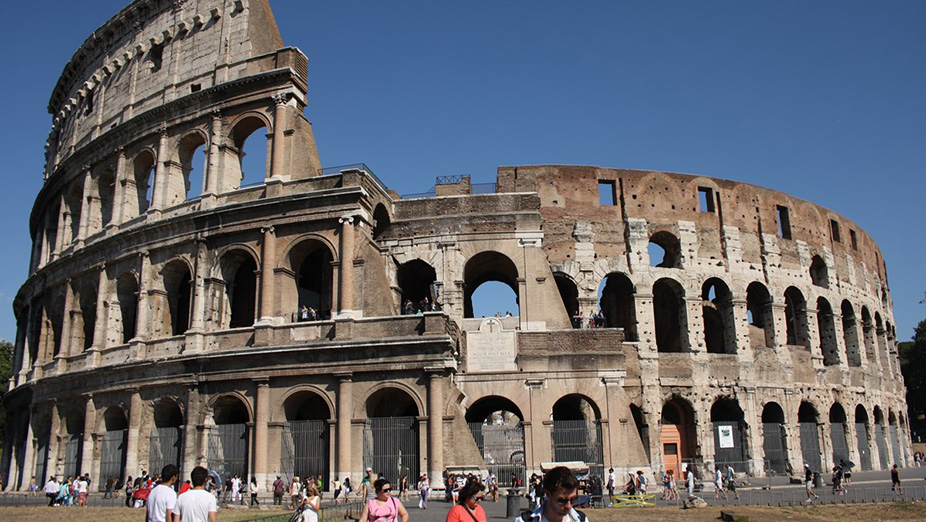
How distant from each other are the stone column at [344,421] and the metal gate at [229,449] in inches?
118

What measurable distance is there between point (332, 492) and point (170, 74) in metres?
16.3

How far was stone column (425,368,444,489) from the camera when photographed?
2058 centimetres

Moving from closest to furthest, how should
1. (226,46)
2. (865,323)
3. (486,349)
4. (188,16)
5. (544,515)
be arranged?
(544,515) → (486,349) → (226,46) → (188,16) → (865,323)

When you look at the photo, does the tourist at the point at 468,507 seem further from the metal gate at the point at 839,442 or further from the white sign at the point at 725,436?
the metal gate at the point at 839,442

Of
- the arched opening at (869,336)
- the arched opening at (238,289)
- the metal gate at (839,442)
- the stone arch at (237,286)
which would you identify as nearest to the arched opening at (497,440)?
the stone arch at (237,286)

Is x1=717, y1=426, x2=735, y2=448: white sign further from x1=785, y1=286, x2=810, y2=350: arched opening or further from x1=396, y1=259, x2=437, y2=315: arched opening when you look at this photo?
x1=396, y1=259, x2=437, y2=315: arched opening

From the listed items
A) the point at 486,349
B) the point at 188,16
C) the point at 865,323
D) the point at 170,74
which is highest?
the point at 188,16

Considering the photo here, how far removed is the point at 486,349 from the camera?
23.8 m

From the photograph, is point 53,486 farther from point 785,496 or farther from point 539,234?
point 785,496

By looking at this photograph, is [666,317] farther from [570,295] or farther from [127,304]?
[127,304]

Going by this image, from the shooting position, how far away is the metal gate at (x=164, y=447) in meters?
23.2

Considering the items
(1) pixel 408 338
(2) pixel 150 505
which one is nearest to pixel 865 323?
(1) pixel 408 338

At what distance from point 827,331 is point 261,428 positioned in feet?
77.0

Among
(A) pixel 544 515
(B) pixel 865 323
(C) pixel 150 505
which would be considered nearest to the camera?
(A) pixel 544 515
